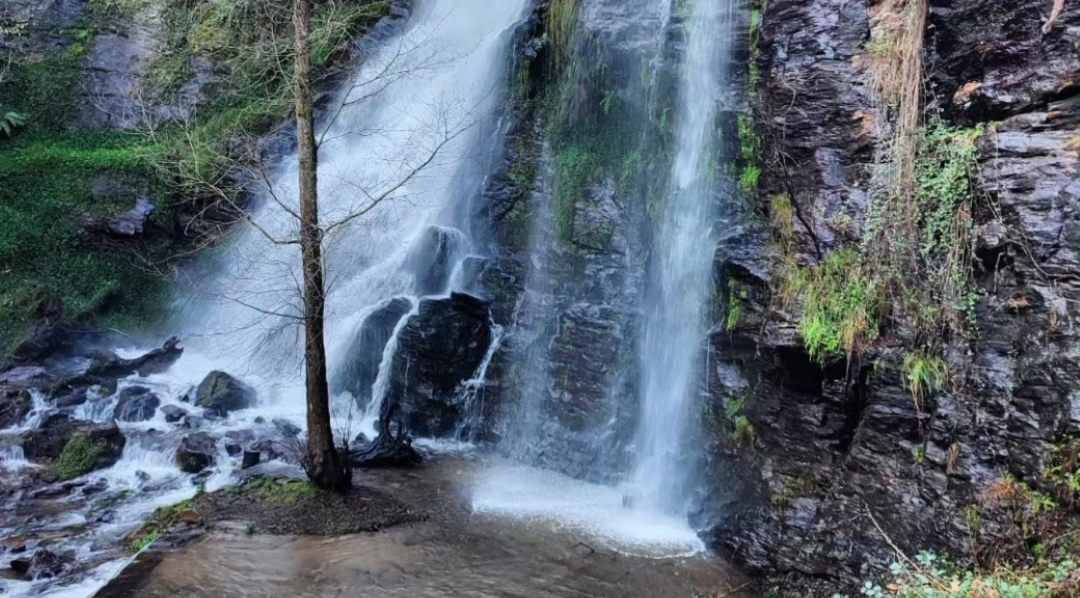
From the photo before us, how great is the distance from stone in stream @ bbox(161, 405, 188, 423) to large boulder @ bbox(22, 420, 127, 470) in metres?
0.94

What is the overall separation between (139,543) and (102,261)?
31.9 feet

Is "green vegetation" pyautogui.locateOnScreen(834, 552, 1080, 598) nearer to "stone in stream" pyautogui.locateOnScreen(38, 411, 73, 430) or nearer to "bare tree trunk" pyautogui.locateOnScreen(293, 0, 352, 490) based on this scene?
"bare tree trunk" pyautogui.locateOnScreen(293, 0, 352, 490)

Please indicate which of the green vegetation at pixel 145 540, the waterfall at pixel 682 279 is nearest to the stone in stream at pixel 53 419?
the green vegetation at pixel 145 540

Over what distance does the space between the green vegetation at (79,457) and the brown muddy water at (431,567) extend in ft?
11.2

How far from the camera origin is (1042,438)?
479 centimetres

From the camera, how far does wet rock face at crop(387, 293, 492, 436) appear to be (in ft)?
34.1

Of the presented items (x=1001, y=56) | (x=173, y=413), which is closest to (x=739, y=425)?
(x=1001, y=56)

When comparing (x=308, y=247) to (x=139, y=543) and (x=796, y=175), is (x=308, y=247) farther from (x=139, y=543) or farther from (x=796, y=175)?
(x=796, y=175)

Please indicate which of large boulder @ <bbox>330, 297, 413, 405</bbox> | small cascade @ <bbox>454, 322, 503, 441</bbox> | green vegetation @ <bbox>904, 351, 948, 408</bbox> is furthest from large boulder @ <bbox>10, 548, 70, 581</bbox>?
green vegetation @ <bbox>904, 351, 948, 408</bbox>

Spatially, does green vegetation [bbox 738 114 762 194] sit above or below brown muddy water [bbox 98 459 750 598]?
above

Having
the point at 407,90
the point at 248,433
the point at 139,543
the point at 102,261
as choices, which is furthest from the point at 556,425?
the point at 102,261

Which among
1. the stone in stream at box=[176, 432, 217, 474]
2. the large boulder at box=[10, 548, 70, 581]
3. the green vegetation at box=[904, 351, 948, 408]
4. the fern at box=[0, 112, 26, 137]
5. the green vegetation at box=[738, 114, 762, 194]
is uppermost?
the fern at box=[0, 112, 26, 137]

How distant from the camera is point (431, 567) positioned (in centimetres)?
594

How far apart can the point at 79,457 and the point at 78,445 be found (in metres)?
0.18
